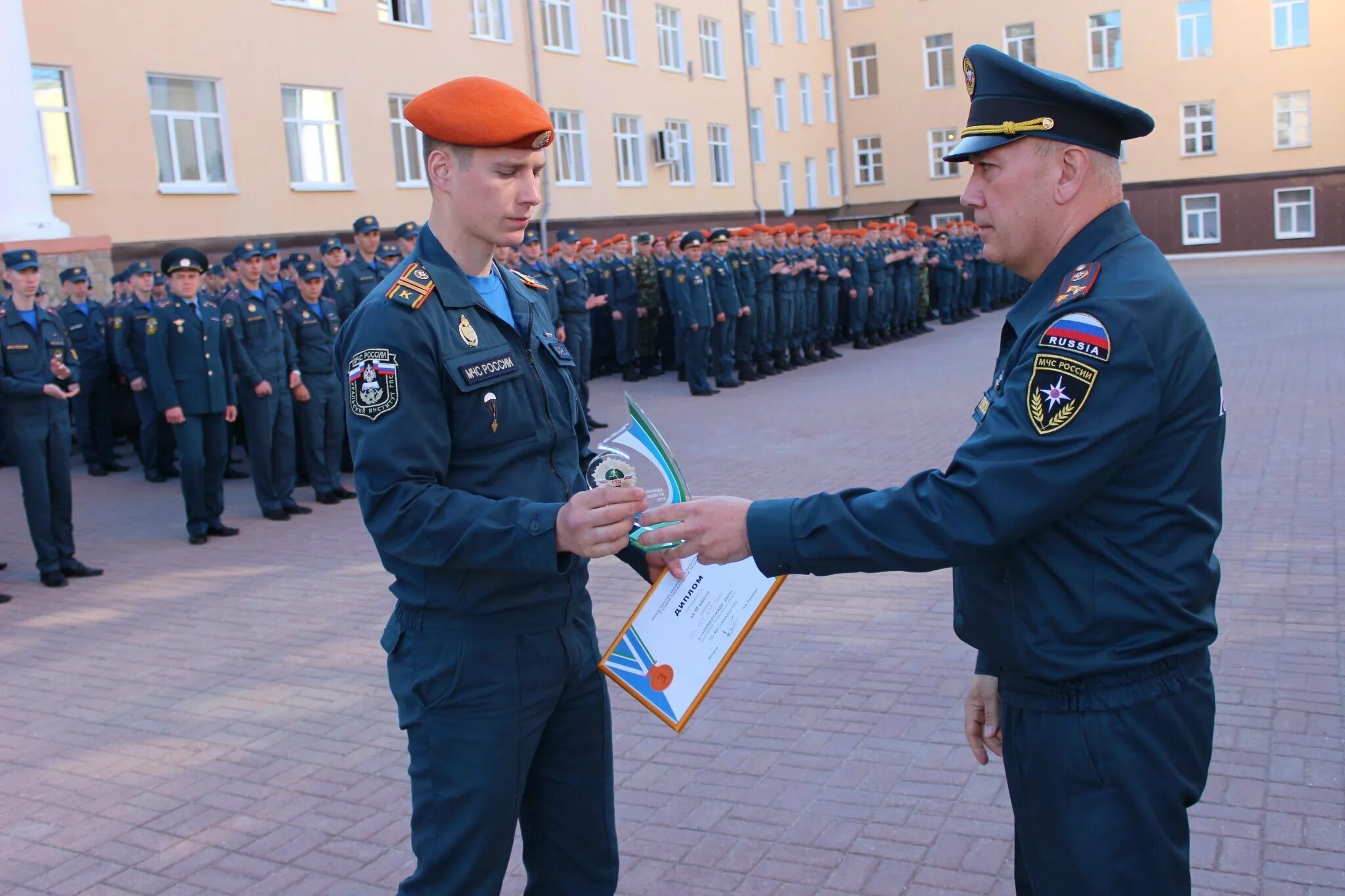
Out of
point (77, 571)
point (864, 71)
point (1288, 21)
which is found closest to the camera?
point (77, 571)

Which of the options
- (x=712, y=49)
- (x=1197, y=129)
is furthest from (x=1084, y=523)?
(x=1197, y=129)

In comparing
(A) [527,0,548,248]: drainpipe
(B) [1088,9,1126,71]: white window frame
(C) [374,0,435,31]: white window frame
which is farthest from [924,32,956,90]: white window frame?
(C) [374,0,435,31]: white window frame

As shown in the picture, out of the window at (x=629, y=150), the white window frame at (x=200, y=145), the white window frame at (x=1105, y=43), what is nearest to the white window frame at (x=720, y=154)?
the window at (x=629, y=150)

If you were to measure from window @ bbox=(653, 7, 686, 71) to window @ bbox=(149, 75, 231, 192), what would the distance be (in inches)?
596

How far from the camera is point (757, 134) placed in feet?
126

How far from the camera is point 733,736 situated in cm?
488

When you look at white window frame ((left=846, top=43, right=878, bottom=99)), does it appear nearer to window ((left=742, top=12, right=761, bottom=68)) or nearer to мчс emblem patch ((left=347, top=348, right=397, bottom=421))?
window ((left=742, top=12, right=761, bottom=68))

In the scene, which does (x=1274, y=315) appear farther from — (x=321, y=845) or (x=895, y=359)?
(x=321, y=845)

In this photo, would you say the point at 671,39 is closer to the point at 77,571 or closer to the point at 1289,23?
the point at 1289,23

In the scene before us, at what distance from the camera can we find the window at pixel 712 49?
35062 mm

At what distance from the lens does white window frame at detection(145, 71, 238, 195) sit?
19062 millimetres

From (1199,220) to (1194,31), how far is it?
6129 millimetres

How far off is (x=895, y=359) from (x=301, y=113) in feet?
37.5

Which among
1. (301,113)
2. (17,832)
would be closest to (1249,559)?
(17,832)
